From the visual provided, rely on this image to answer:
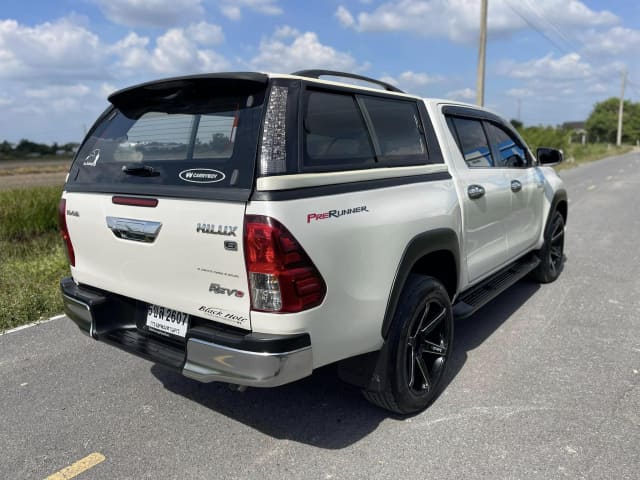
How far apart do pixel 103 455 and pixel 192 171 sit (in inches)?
63.9

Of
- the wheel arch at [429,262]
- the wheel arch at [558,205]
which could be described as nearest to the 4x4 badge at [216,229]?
the wheel arch at [429,262]

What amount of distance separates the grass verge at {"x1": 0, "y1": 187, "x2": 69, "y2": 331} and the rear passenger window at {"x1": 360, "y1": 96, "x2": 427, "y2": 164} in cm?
376

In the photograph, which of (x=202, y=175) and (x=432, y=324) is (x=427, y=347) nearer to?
(x=432, y=324)

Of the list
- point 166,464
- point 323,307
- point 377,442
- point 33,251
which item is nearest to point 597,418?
point 377,442

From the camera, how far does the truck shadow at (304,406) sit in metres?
3.05

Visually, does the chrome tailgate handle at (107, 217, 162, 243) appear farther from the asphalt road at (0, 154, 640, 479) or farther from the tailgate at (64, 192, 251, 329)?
the asphalt road at (0, 154, 640, 479)

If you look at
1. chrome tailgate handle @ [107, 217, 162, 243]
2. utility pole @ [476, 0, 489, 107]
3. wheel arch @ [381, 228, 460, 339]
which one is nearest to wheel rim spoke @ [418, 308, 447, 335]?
wheel arch @ [381, 228, 460, 339]

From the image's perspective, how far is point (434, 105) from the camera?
379cm

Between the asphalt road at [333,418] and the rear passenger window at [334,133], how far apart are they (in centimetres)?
156

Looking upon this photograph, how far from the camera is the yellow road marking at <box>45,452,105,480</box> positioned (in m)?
2.68

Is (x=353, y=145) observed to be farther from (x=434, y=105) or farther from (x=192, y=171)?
(x=434, y=105)

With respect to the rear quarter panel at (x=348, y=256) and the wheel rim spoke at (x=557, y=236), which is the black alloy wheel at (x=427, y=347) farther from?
the wheel rim spoke at (x=557, y=236)

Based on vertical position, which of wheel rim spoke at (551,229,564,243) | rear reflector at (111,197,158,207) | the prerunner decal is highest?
rear reflector at (111,197,158,207)

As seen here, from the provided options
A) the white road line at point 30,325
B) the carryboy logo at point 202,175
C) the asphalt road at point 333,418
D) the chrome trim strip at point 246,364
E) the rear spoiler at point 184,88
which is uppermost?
the rear spoiler at point 184,88
